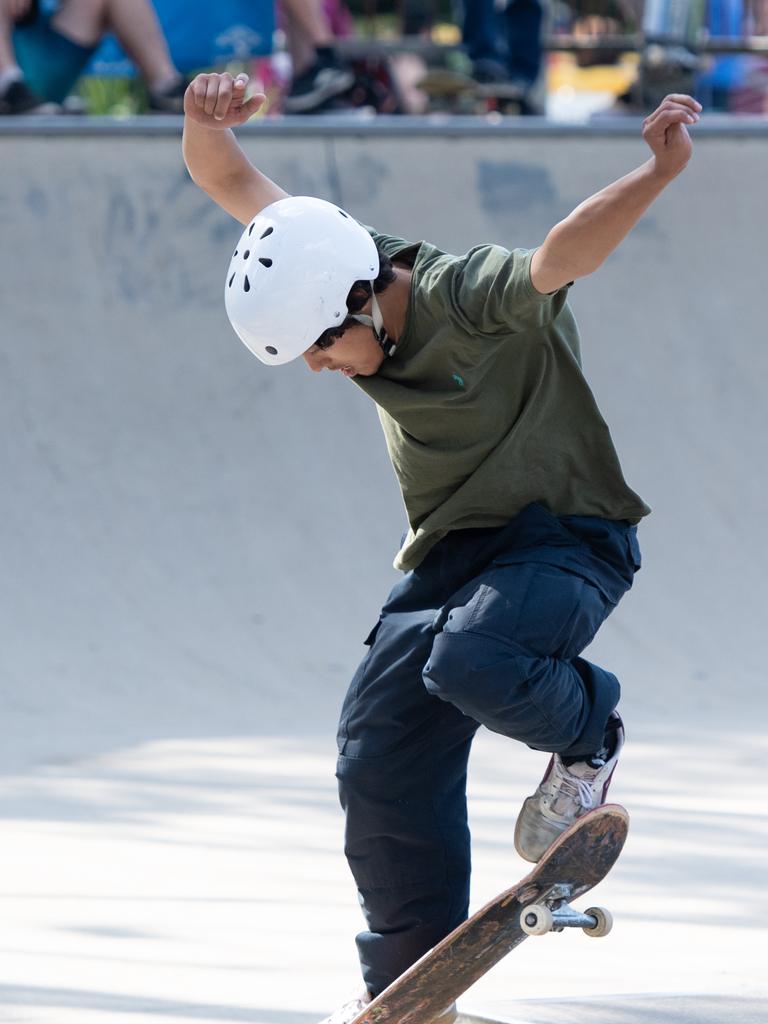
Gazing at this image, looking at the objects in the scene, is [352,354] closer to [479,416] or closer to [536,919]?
[479,416]

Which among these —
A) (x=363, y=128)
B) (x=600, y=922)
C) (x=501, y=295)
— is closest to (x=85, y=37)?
(x=363, y=128)

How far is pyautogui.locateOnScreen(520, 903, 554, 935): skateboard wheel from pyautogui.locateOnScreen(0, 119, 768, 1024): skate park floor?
337mm

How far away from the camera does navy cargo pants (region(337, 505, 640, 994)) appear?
303 cm

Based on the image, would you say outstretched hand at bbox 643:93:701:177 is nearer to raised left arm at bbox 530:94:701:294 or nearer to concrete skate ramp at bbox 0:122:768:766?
raised left arm at bbox 530:94:701:294

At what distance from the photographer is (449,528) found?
3.23 metres

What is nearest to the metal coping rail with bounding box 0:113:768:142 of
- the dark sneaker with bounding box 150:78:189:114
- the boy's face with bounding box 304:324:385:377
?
the dark sneaker with bounding box 150:78:189:114

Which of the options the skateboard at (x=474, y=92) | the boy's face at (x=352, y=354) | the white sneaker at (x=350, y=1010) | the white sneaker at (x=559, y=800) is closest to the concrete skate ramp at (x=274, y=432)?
the skateboard at (x=474, y=92)

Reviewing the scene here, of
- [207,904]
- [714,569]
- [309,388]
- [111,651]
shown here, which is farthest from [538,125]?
[207,904]

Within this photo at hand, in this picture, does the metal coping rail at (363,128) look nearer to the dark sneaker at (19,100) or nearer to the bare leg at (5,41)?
the dark sneaker at (19,100)

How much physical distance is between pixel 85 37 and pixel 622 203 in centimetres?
609

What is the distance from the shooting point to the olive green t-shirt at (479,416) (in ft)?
9.87

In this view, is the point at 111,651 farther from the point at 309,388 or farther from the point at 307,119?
the point at 307,119

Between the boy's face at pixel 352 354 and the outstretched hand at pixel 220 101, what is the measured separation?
538 millimetres

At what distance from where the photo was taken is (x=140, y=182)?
25.2 feet
